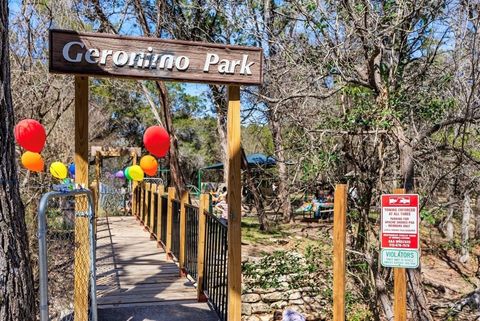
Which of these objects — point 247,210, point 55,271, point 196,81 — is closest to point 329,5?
point 196,81

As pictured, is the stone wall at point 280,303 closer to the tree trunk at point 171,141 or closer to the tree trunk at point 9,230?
the tree trunk at point 171,141

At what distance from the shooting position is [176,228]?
264 inches

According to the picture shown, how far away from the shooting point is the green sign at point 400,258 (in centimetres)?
313

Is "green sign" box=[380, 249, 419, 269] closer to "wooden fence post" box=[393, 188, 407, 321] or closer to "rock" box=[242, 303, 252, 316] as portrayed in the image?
"wooden fence post" box=[393, 188, 407, 321]

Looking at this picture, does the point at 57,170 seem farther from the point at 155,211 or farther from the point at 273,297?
the point at 155,211

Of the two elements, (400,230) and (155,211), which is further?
(155,211)

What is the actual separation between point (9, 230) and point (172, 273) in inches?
161

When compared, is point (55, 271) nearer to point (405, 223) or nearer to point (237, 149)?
point (237, 149)

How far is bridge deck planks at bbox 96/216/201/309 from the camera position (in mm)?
4966

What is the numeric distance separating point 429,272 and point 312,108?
5.69m

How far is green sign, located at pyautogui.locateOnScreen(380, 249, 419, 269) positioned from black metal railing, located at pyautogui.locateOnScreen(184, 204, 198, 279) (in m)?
2.62

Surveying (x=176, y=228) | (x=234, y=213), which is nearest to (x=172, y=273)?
(x=176, y=228)

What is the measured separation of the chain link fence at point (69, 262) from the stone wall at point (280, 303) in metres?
3.09

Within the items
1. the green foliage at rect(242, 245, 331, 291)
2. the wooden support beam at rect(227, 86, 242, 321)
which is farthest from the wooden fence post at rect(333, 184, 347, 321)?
the green foliage at rect(242, 245, 331, 291)
